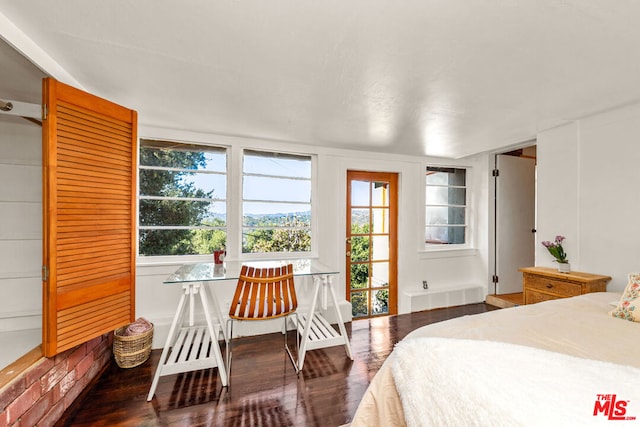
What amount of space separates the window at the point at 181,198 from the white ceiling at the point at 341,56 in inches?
19.3

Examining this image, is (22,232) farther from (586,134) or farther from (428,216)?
(586,134)

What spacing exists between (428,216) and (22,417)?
4.39 meters

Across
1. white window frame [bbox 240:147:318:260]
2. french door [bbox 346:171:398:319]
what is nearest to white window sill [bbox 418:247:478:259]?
french door [bbox 346:171:398:319]

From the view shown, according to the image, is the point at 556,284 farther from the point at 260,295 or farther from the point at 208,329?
the point at 208,329

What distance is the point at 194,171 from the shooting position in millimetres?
2973

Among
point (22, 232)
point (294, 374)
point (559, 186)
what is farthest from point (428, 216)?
point (22, 232)

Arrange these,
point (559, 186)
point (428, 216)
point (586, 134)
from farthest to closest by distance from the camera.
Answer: point (428, 216) < point (559, 186) < point (586, 134)

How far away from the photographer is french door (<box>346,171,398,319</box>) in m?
3.73

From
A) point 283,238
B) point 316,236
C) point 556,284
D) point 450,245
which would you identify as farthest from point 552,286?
point 283,238

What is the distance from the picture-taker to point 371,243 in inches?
151

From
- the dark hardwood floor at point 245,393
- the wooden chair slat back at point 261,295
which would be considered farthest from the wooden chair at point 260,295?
the dark hardwood floor at point 245,393

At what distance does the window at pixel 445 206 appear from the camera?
4.21 meters

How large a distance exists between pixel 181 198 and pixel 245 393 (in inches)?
77.7

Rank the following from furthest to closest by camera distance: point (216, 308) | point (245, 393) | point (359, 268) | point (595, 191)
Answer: point (359, 268), point (216, 308), point (595, 191), point (245, 393)
